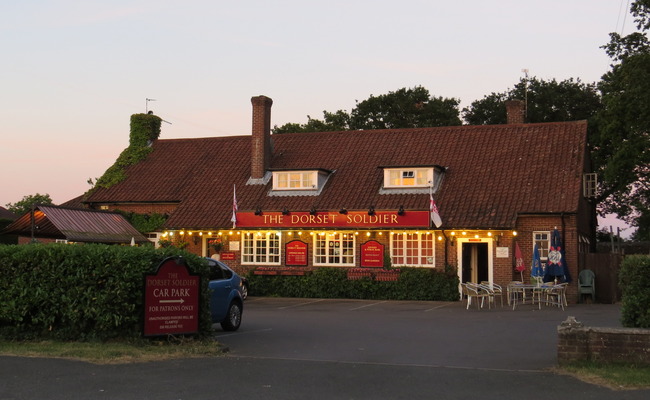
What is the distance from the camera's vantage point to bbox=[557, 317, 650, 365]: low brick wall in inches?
438

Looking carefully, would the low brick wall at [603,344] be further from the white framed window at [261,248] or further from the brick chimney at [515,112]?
the brick chimney at [515,112]

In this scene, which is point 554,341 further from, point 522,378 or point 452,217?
point 452,217

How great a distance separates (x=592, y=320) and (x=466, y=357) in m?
8.06

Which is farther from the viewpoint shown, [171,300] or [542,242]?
[542,242]

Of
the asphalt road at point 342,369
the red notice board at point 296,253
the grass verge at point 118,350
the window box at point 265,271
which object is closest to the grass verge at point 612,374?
the asphalt road at point 342,369

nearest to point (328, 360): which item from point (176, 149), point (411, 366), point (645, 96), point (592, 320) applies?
point (411, 366)

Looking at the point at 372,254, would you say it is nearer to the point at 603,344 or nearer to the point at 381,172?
the point at 381,172

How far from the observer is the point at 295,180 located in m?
32.3

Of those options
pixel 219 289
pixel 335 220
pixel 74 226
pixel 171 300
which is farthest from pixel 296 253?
pixel 171 300

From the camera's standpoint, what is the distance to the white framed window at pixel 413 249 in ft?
95.6

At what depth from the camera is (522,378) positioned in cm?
1071

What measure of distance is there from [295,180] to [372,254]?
16.1 ft

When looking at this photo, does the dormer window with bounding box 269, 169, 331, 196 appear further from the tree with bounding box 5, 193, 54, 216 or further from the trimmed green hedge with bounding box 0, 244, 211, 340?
the tree with bounding box 5, 193, 54, 216

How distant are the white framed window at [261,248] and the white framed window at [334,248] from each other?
5.51 ft
